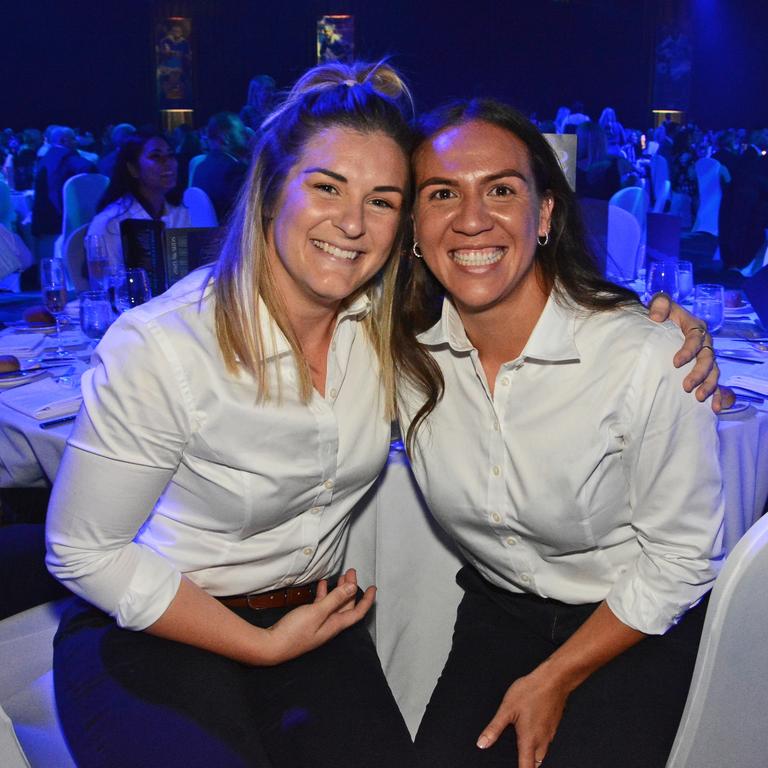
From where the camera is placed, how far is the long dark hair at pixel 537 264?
1.60 metres

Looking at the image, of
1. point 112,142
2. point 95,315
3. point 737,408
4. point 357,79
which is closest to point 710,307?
point 737,408

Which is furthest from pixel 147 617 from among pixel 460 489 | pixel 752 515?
pixel 752 515

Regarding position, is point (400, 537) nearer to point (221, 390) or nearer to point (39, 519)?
point (221, 390)

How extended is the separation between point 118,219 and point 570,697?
336 centimetres

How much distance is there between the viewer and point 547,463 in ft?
5.06

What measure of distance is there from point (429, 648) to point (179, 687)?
3.02 ft

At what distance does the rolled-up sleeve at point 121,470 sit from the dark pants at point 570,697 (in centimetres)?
58

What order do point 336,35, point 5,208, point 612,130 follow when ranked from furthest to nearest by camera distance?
point 336,35 < point 612,130 < point 5,208

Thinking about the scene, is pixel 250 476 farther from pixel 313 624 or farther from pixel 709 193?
pixel 709 193

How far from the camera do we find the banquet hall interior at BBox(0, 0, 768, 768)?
5.79 ft

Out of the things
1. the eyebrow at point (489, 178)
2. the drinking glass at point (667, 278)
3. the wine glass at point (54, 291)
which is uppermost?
the eyebrow at point (489, 178)

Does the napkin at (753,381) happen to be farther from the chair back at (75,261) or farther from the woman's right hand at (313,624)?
the chair back at (75,261)

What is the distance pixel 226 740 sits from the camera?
4.34 feet

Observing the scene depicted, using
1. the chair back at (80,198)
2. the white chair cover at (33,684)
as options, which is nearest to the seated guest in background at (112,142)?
the chair back at (80,198)
